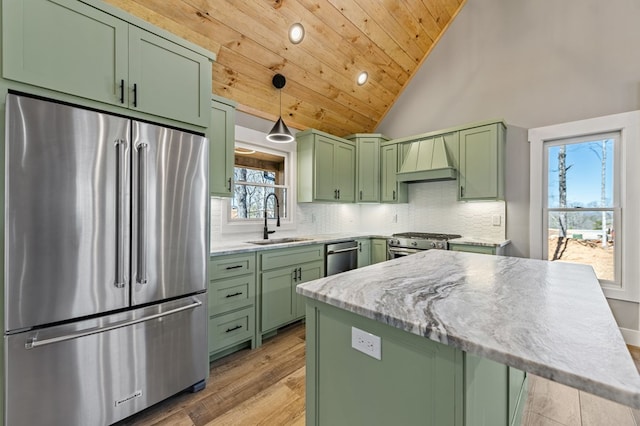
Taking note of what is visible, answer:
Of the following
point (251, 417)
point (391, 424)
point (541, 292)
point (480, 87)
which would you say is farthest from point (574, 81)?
point (251, 417)

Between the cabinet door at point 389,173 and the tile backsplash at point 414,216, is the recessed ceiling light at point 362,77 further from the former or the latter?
the tile backsplash at point 414,216

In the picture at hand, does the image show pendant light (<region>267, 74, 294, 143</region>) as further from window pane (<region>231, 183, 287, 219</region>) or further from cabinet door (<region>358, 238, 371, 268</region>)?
cabinet door (<region>358, 238, 371, 268</region>)

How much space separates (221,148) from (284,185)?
4.50 feet

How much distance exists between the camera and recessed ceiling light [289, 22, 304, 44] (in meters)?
2.78

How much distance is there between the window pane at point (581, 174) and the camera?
2.96m

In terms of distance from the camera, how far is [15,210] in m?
1.33

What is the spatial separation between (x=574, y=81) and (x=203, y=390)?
184 inches

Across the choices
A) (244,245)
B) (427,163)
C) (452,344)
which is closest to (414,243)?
(427,163)

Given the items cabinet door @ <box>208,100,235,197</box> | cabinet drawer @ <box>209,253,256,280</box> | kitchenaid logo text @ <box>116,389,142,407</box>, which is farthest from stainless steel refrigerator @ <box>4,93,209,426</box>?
cabinet door @ <box>208,100,235,197</box>

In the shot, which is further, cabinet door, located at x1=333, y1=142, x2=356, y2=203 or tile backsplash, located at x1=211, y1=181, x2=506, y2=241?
cabinet door, located at x1=333, y1=142, x2=356, y2=203

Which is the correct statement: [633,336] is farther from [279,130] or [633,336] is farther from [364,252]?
[279,130]

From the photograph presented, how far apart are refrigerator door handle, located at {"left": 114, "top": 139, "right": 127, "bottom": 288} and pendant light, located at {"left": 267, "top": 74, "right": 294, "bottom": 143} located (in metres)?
1.42

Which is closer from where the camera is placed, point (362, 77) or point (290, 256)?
point (290, 256)

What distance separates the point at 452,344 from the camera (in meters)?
0.76
